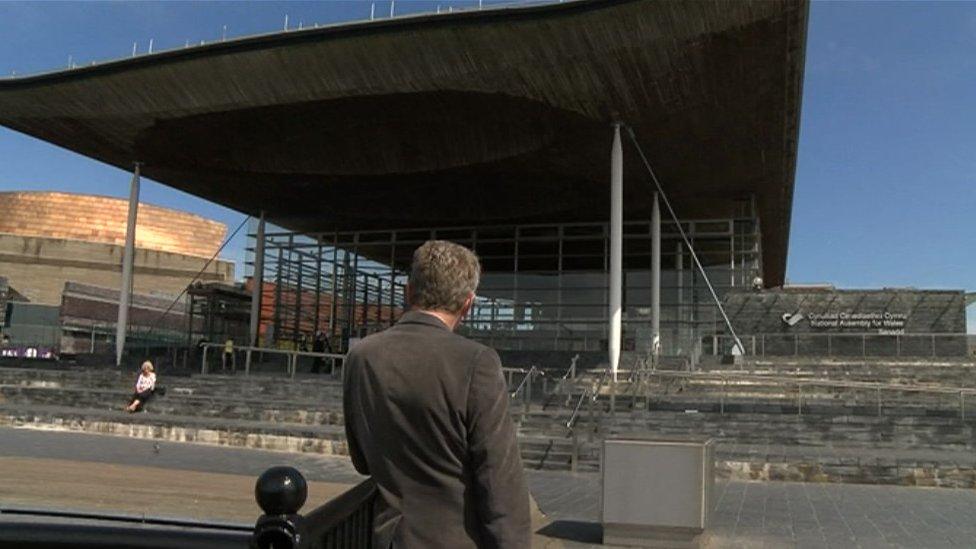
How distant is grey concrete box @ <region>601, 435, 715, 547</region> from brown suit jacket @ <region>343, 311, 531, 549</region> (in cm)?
506

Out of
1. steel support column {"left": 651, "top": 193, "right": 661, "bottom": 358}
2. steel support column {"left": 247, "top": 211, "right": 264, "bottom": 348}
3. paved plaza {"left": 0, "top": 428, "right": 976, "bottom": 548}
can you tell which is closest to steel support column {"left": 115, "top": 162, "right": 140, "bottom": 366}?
steel support column {"left": 247, "top": 211, "right": 264, "bottom": 348}

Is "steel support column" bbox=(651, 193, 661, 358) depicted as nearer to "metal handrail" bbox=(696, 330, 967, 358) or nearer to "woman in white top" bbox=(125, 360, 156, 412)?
"metal handrail" bbox=(696, 330, 967, 358)

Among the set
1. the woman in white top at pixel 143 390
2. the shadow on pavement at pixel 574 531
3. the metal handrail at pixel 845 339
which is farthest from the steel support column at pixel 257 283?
the shadow on pavement at pixel 574 531

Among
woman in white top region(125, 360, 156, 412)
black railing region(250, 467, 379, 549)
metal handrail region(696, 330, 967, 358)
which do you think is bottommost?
woman in white top region(125, 360, 156, 412)

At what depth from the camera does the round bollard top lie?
176 centimetres

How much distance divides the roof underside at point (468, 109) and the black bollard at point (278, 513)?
17.9m

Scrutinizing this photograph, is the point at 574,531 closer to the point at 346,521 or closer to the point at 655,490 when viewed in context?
the point at 655,490

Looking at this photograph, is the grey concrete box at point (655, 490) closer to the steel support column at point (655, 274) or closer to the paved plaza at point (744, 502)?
the paved plaza at point (744, 502)

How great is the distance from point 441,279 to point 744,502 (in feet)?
28.1

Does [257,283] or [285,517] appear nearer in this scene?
[285,517]

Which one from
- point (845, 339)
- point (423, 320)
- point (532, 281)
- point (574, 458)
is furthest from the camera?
point (532, 281)

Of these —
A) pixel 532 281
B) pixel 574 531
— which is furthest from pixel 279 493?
pixel 532 281

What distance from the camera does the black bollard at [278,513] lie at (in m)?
1.75

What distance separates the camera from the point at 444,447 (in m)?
2.25
